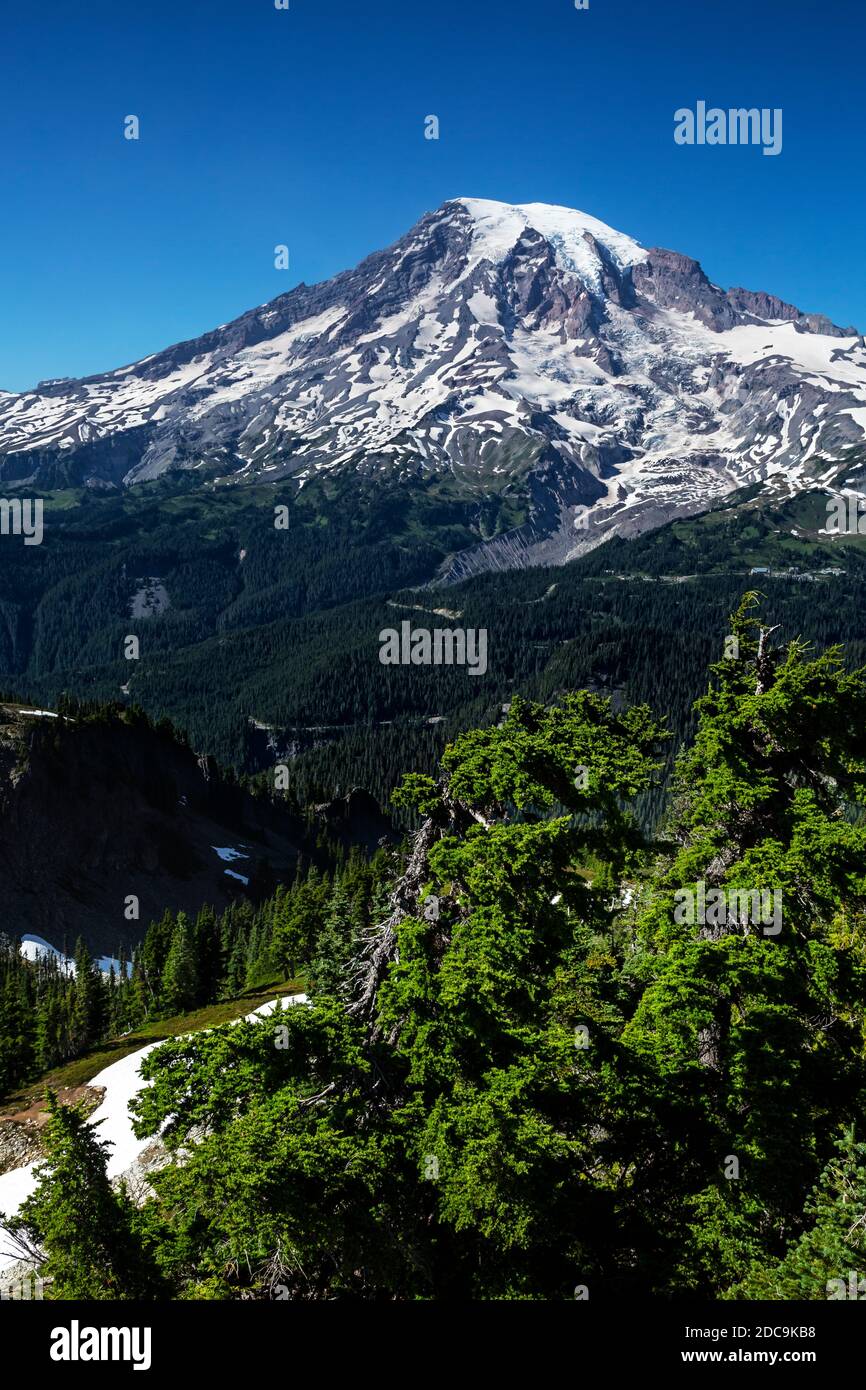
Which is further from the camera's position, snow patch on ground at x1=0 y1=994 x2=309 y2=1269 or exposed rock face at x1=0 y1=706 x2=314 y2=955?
exposed rock face at x1=0 y1=706 x2=314 y2=955

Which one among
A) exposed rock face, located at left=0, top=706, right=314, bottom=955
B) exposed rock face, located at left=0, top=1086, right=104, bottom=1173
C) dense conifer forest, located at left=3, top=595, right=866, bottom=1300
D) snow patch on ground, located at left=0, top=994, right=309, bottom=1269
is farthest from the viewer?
exposed rock face, located at left=0, top=706, right=314, bottom=955

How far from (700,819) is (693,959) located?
5.08 metres

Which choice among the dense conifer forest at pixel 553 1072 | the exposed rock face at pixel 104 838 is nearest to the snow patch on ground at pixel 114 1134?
the dense conifer forest at pixel 553 1072

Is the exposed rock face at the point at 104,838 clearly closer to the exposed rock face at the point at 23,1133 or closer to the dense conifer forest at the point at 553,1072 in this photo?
the exposed rock face at the point at 23,1133

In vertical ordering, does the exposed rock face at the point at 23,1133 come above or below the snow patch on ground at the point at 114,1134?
below

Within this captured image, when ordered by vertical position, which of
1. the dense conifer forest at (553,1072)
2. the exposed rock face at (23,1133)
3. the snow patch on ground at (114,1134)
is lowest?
the exposed rock face at (23,1133)

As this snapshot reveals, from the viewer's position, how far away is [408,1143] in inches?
782

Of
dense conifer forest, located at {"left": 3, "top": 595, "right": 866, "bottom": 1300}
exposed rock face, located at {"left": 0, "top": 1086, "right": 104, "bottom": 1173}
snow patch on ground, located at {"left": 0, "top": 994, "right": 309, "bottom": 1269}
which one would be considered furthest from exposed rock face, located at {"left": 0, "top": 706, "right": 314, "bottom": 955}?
dense conifer forest, located at {"left": 3, "top": 595, "right": 866, "bottom": 1300}

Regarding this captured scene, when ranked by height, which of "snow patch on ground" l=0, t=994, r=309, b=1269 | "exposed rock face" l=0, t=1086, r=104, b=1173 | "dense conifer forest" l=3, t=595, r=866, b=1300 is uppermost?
"dense conifer forest" l=3, t=595, r=866, b=1300

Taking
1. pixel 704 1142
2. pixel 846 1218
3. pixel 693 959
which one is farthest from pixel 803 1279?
pixel 693 959

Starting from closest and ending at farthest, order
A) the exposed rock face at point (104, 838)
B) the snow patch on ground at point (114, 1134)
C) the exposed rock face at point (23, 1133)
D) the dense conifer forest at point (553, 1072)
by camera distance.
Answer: the dense conifer forest at point (553, 1072) < the snow patch on ground at point (114, 1134) < the exposed rock face at point (23, 1133) < the exposed rock face at point (104, 838)

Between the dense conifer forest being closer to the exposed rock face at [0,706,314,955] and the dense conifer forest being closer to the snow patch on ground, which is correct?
the snow patch on ground

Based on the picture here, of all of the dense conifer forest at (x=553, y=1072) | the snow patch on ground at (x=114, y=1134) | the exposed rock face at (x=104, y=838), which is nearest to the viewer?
the dense conifer forest at (x=553, y=1072)

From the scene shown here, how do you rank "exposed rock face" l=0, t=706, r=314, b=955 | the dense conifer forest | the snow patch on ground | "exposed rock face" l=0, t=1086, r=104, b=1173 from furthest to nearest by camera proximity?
"exposed rock face" l=0, t=706, r=314, b=955 → "exposed rock face" l=0, t=1086, r=104, b=1173 → the snow patch on ground → the dense conifer forest
